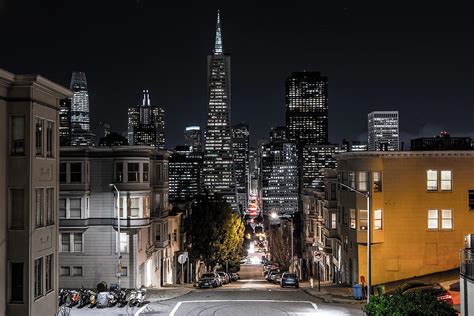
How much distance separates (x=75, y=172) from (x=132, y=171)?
415 centimetres

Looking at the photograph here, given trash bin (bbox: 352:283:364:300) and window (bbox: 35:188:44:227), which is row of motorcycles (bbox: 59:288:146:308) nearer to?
window (bbox: 35:188:44:227)

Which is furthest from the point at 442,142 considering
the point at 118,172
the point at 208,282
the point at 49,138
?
the point at 49,138

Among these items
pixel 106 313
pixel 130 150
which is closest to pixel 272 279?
pixel 130 150

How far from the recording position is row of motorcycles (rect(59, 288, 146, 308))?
111ft

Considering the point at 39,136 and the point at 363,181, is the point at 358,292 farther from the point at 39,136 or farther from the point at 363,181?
the point at 39,136

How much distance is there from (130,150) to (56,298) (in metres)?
22.7

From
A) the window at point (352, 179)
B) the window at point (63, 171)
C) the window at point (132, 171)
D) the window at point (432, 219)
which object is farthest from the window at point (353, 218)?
the window at point (63, 171)

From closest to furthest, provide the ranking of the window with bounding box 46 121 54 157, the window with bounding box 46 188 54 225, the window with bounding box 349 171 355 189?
the window with bounding box 46 188 54 225, the window with bounding box 46 121 54 157, the window with bounding box 349 171 355 189

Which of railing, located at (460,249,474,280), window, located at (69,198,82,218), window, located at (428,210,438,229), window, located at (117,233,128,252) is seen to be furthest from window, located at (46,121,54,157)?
window, located at (428,210,438,229)

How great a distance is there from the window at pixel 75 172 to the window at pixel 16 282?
80.0 ft

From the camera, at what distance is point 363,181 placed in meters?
44.4

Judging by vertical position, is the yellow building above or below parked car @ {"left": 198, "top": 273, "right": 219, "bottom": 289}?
above

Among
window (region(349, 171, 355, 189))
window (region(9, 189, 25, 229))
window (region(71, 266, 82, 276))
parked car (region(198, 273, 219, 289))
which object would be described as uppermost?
window (region(349, 171, 355, 189))

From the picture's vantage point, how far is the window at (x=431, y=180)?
44406mm
